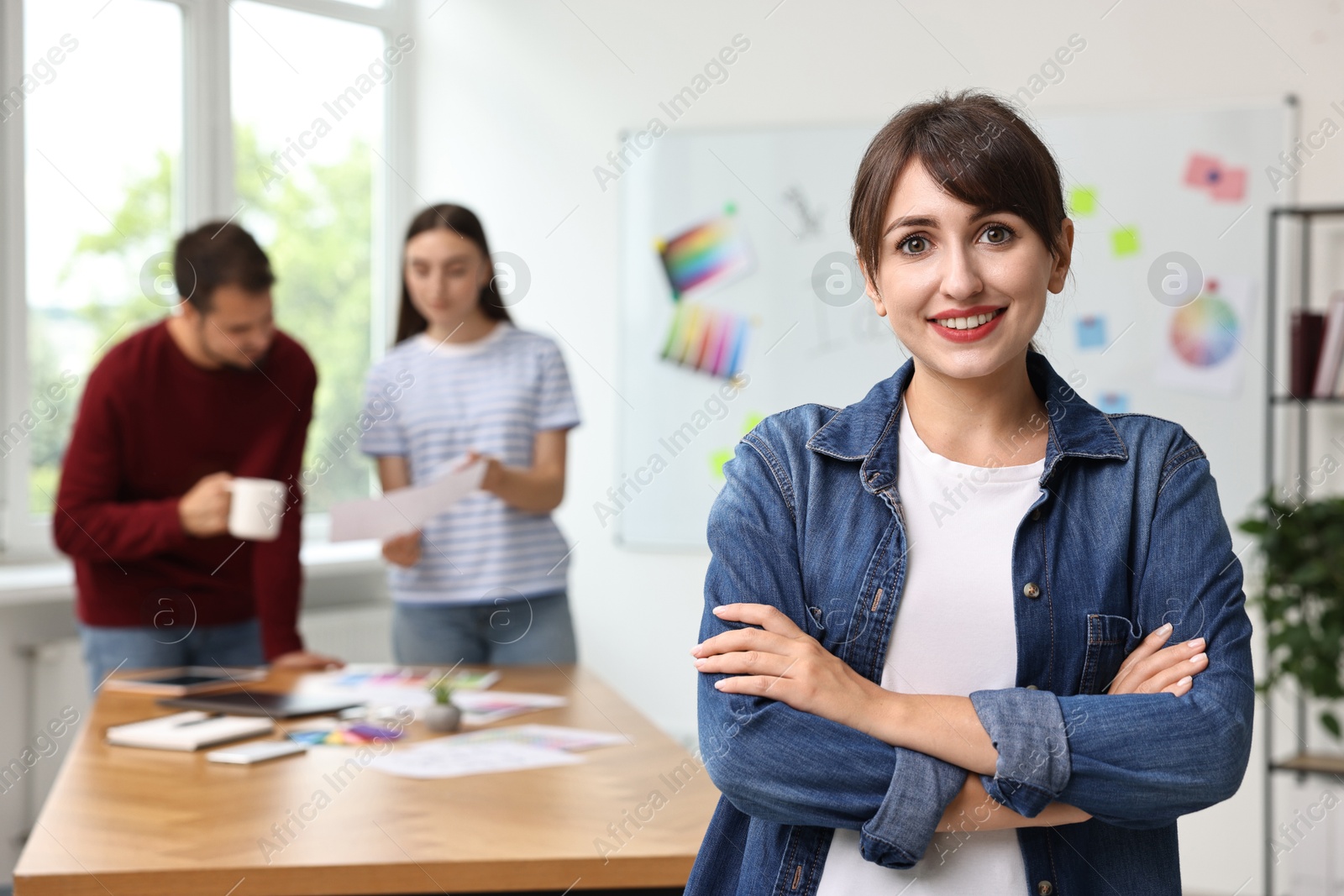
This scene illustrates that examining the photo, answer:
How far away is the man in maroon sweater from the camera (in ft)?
8.56

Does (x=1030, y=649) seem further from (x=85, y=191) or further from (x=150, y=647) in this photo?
(x=85, y=191)

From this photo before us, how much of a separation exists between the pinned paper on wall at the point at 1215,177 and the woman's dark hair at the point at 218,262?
270 cm

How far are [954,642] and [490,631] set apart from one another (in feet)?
5.66

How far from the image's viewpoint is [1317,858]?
3.43 m

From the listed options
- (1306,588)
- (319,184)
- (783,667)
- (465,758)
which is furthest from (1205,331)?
(783,667)

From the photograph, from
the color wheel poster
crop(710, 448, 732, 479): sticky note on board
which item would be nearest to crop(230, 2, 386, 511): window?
crop(710, 448, 732, 479): sticky note on board

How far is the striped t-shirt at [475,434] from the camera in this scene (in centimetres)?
267

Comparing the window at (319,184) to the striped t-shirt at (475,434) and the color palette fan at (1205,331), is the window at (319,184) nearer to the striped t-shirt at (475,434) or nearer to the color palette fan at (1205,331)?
the striped t-shirt at (475,434)

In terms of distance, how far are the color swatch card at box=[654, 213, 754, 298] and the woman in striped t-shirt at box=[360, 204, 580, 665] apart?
1.56m

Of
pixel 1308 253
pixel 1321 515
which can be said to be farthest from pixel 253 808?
Answer: pixel 1308 253

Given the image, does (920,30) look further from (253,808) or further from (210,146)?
(253,808)

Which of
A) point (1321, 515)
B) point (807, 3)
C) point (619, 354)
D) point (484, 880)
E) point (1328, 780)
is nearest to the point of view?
point (484, 880)

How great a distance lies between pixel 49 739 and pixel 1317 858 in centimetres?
353

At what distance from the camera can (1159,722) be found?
1.06m
